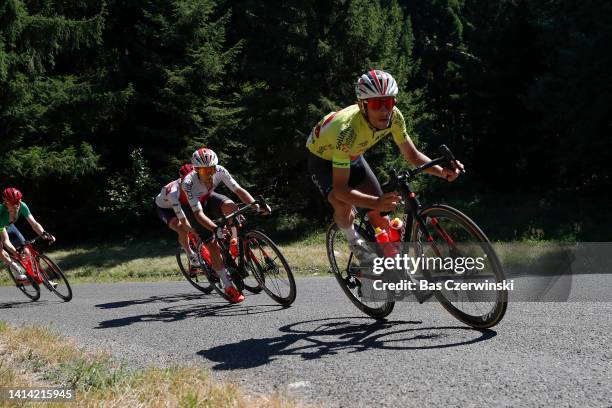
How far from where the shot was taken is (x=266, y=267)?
7.89 metres

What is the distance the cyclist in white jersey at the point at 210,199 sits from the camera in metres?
7.95

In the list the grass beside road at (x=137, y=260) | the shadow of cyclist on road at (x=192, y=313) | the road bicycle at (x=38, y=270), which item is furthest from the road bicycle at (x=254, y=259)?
the grass beside road at (x=137, y=260)

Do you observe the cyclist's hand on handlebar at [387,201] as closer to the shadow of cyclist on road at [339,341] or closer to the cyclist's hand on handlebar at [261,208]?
the shadow of cyclist on road at [339,341]

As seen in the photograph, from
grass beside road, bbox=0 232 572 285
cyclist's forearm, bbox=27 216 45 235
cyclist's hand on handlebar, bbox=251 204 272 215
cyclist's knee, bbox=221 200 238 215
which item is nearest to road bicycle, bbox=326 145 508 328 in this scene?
cyclist's hand on handlebar, bbox=251 204 272 215

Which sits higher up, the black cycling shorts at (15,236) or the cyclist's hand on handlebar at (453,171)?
the cyclist's hand on handlebar at (453,171)

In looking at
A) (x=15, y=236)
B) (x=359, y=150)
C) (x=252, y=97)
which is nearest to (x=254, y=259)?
(x=359, y=150)

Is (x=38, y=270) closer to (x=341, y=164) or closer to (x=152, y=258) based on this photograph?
(x=152, y=258)

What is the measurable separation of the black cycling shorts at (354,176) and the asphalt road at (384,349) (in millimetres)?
1360

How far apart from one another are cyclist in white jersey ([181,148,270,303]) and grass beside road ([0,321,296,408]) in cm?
287

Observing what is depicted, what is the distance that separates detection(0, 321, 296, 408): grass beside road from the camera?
3.47 m

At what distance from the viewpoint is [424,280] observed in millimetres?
5121

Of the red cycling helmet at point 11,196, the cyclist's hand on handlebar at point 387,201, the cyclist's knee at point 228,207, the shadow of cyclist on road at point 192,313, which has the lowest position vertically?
the shadow of cyclist on road at point 192,313

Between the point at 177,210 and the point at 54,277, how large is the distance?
3543mm

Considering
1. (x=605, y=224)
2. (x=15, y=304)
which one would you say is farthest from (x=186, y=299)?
(x=605, y=224)
